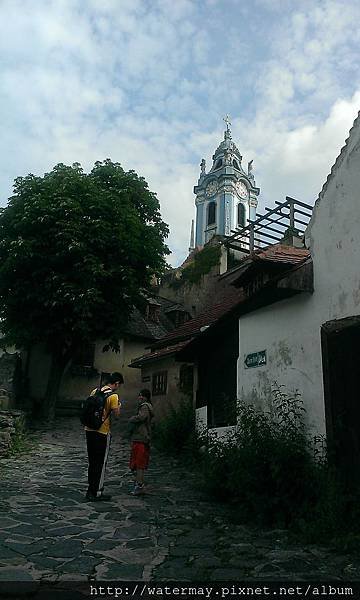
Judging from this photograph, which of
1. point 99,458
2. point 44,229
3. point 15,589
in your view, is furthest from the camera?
point 44,229

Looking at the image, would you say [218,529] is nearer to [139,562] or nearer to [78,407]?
[139,562]

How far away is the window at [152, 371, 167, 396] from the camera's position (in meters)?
18.4

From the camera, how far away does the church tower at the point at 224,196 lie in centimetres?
5278

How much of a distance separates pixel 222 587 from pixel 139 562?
1081mm

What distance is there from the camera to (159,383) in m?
18.8

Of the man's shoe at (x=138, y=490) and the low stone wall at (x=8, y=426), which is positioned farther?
the low stone wall at (x=8, y=426)

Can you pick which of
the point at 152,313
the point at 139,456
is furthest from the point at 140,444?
the point at 152,313

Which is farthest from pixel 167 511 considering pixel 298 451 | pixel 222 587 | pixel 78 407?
pixel 78 407

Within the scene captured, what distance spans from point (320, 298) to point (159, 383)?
40.0ft

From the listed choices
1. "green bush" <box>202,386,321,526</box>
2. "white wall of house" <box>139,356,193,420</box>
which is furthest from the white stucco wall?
"white wall of house" <box>139,356,193,420</box>

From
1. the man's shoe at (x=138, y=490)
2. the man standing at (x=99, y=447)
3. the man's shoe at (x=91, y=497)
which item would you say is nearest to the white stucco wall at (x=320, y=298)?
the man's shoe at (x=138, y=490)

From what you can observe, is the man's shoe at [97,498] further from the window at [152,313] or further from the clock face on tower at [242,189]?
the clock face on tower at [242,189]

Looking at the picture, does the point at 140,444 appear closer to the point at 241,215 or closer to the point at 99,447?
the point at 99,447

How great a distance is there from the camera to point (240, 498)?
23.8 ft
